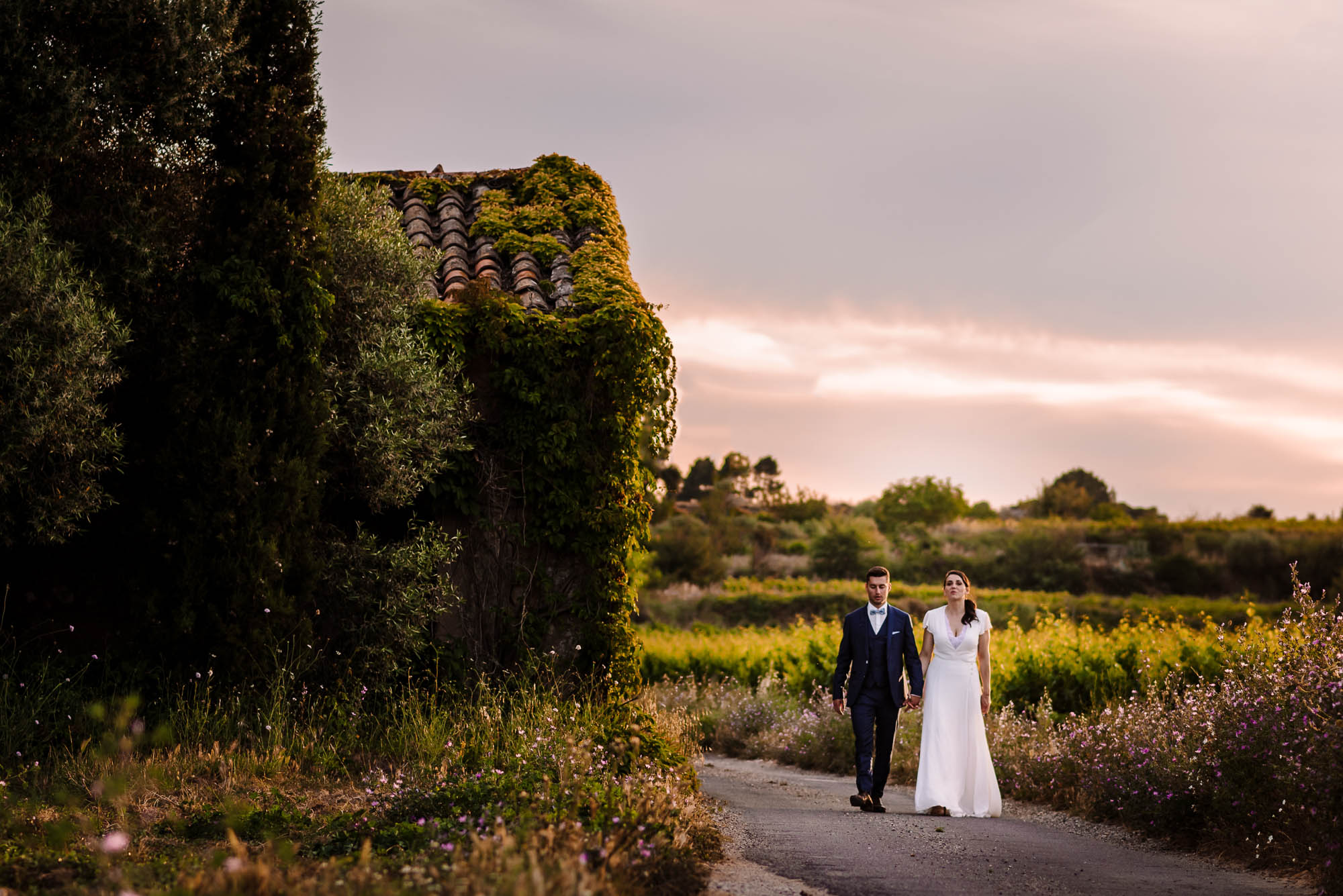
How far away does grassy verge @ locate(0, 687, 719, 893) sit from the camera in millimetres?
4508

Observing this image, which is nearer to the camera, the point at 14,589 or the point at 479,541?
the point at 14,589

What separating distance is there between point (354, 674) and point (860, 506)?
67709 millimetres

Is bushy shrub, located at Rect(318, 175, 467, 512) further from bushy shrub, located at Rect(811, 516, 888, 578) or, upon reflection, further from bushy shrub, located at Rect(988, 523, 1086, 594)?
bushy shrub, located at Rect(988, 523, 1086, 594)

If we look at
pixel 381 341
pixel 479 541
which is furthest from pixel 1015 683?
pixel 381 341

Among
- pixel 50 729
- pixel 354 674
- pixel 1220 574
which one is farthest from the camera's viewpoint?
pixel 1220 574

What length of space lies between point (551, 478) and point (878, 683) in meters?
3.70

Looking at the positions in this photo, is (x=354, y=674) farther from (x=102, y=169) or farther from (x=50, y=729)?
(x=102, y=169)

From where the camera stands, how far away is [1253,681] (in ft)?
25.6

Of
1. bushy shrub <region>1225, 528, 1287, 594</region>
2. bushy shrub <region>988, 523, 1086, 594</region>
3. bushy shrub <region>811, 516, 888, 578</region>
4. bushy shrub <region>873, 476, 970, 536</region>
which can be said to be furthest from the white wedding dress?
bushy shrub <region>873, 476, 970, 536</region>

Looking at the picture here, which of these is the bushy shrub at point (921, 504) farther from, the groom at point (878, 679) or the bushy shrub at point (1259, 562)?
the groom at point (878, 679)

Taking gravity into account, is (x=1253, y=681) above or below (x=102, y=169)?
below

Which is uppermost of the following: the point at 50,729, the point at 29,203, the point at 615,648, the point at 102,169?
the point at 102,169

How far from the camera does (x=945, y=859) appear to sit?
267 inches

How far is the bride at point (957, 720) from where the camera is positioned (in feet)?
30.2
